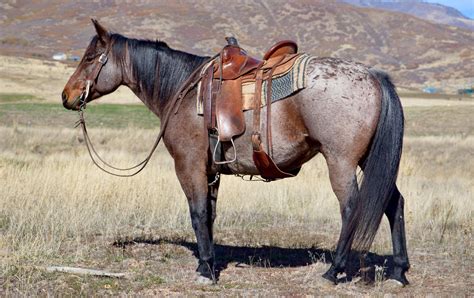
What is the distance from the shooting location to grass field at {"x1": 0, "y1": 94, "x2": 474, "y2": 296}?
5.72m

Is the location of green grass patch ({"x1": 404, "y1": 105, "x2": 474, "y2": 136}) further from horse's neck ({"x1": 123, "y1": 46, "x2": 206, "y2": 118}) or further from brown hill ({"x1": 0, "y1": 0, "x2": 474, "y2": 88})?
brown hill ({"x1": 0, "y1": 0, "x2": 474, "y2": 88})

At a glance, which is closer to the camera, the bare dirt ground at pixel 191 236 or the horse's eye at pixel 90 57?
the bare dirt ground at pixel 191 236

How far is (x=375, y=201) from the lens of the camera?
5461 millimetres

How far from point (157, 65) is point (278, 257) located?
8.09 feet

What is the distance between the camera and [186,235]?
7918 millimetres

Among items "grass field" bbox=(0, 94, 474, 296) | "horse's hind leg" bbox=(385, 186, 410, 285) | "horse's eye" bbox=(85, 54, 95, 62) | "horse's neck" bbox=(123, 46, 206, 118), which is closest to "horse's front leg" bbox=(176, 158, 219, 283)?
"grass field" bbox=(0, 94, 474, 296)

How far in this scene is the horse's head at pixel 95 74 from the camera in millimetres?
6609

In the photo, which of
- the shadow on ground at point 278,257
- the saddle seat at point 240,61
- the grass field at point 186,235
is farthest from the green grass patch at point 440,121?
the saddle seat at point 240,61

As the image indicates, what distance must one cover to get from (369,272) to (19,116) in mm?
26874

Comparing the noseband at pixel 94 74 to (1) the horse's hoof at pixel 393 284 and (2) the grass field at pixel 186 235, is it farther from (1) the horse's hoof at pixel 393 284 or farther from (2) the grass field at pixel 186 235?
(1) the horse's hoof at pixel 393 284

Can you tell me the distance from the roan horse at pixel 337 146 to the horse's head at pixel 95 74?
75 centimetres

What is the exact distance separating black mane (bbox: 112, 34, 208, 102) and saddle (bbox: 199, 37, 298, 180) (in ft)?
1.30

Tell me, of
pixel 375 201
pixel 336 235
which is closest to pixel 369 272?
pixel 375 201

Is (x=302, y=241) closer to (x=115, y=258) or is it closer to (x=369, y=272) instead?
(x=369, y=272)
